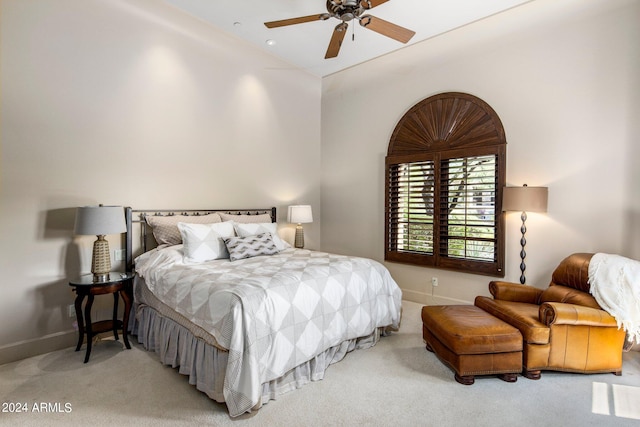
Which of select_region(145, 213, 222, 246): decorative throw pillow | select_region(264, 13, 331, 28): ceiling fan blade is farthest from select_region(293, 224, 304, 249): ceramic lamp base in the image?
select_region(264, 13, 331, 28): ceiling fan blade

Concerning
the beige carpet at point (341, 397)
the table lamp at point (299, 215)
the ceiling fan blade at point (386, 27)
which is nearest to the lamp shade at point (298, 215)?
the table lamp at point (299, 215)

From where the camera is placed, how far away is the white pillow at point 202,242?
10.7ft

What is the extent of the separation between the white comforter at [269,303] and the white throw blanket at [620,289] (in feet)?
5.53

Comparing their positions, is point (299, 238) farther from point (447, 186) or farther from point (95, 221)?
point (95, 221)

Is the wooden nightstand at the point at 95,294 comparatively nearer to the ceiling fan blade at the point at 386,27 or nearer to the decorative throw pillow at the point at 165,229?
the decorative throw pillow at the point at 165,229

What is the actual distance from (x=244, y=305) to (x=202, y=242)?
1.44 metres

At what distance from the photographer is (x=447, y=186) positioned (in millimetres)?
4195

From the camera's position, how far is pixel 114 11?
11.1 ft

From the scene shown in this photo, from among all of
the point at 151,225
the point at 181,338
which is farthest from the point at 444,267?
the point at 151,225

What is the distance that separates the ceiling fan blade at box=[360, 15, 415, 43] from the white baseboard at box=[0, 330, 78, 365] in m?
4.00

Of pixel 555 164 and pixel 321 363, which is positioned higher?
pixel 555 164

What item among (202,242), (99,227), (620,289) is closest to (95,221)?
(99,227)

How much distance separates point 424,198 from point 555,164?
4.87ft

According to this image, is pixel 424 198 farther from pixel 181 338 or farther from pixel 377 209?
pixel 181 338
